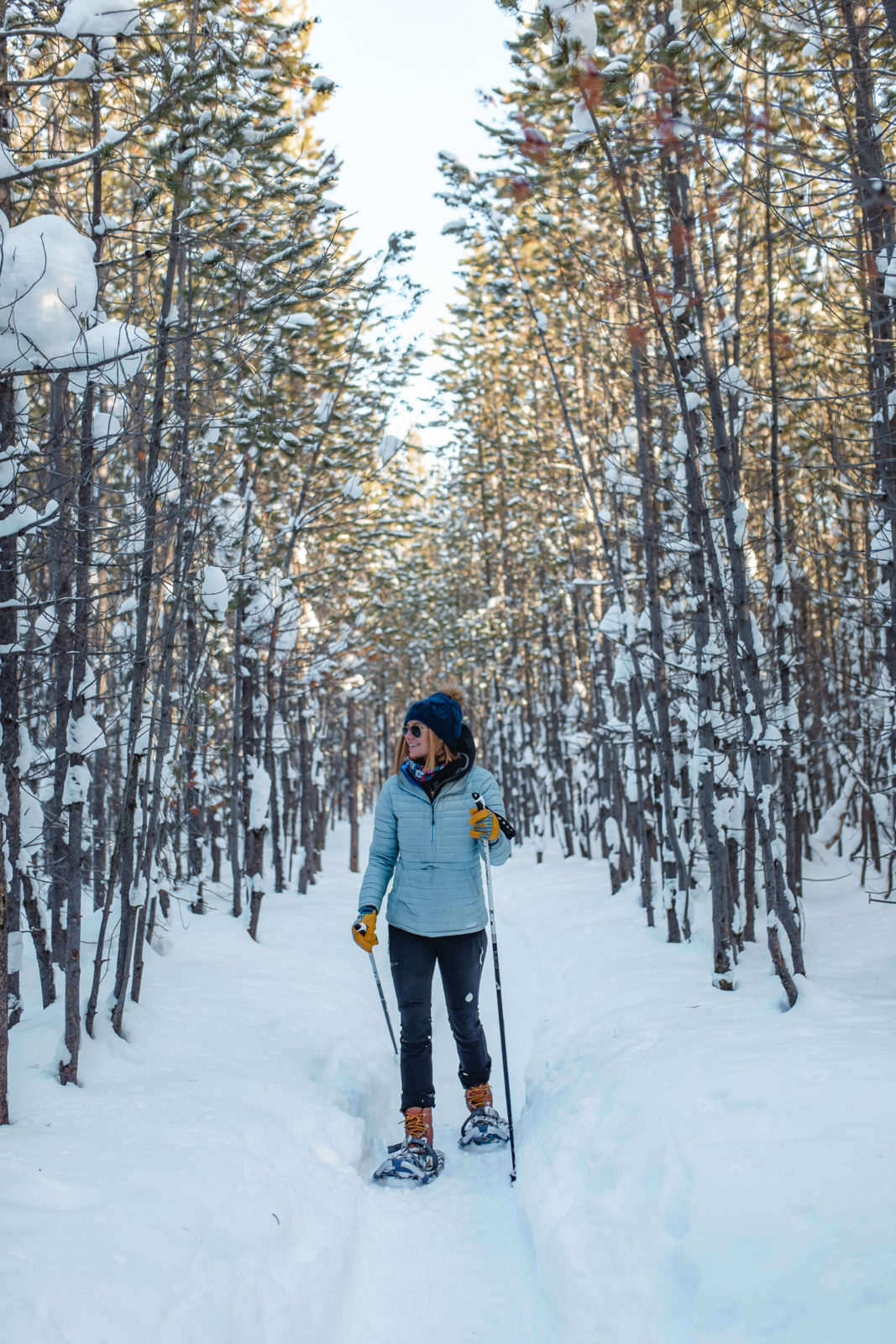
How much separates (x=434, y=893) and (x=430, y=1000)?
1.70 feet

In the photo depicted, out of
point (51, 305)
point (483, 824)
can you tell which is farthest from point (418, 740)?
point (51, 305)

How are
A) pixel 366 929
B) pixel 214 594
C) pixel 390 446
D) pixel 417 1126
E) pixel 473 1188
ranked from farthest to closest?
pixel 390 446 → pixel 214 594 → pixel 366 929 → pixel 417 1126 → pixel 473 1188

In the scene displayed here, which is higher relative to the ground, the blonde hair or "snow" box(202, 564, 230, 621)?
"snow" box(202, 564, 230, 621)

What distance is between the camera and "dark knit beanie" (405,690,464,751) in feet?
14.6

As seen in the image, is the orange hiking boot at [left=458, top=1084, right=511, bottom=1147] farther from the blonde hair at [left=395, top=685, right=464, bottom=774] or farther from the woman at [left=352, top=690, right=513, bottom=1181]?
the blonde hair at [left=395, top=685, right=464, bottom=774]

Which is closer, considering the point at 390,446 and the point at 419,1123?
the point at 419,1123

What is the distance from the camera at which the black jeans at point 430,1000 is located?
4250 mm

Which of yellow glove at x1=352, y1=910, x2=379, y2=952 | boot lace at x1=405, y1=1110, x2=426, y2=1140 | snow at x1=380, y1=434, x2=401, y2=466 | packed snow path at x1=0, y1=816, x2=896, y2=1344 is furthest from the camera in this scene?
snow at x1=380, y1=434, x2=401, y2=466

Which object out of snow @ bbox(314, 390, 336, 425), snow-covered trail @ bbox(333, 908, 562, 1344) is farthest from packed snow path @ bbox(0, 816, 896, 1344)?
snow @ bbox(314, 390, 336, 425)

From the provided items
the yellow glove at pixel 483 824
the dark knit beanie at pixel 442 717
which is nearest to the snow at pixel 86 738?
the dark knit beanie at pixel 442 717

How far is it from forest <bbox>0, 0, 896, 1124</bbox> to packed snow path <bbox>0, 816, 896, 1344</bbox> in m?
0.55

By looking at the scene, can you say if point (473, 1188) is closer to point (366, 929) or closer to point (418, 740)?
point (366, 929)

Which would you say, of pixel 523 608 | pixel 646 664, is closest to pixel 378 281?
pixel 646 664

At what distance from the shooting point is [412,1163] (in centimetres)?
395
